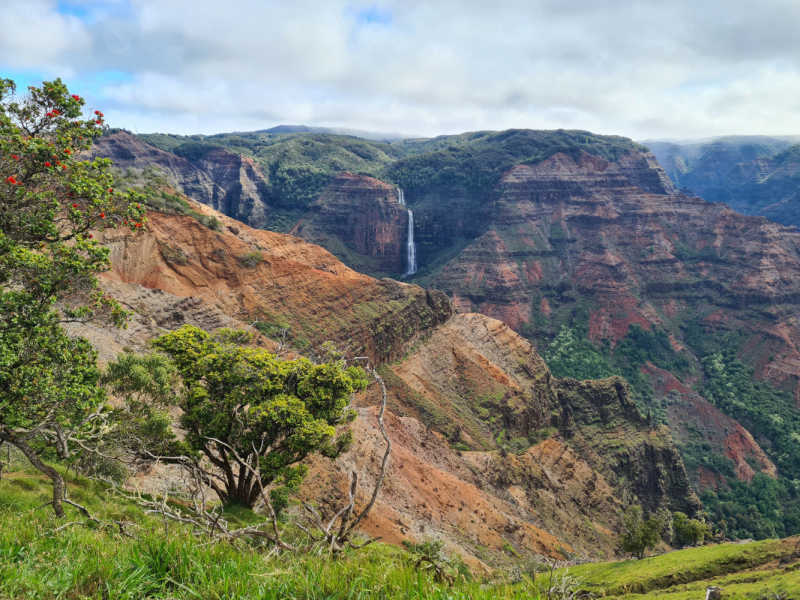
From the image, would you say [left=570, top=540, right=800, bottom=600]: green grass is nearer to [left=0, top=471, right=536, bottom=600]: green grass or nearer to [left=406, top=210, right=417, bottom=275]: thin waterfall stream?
[left=0, top=471, right=536, bottom=600]: green grass

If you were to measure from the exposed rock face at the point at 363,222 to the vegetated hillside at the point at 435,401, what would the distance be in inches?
3551

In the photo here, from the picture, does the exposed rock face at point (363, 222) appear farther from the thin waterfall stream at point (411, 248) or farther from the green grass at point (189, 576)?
the green grass at point (189, 576)

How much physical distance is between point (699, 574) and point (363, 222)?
454 ft

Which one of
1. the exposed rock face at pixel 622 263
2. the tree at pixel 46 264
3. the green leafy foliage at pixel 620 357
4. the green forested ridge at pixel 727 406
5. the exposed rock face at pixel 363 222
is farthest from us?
the exposed rock face at pixel 363 222

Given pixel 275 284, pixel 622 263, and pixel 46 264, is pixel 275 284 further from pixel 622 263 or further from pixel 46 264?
pixel 622 263

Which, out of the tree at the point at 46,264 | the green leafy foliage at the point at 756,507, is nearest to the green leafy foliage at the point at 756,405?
the green leafy foliage at the point at 756,507

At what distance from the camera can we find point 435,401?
57.2 meters

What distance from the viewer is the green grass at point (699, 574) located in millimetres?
27344

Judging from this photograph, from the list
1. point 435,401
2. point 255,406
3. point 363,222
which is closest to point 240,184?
point 363,222

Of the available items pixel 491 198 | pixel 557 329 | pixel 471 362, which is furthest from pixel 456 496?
pixel 491 198

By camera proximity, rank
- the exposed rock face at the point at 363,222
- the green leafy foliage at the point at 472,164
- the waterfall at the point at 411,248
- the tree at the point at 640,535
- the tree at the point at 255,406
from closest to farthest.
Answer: the tree at the point at 255,406, the tree at the point at 640,535, the exposed rock face at the point at 363,222, the waterfall at the point at 411,248, the green leafy foliage at the point at 472,164

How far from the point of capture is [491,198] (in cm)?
15988

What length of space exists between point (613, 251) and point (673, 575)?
120 metres

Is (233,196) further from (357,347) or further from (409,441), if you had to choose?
(409,441)
